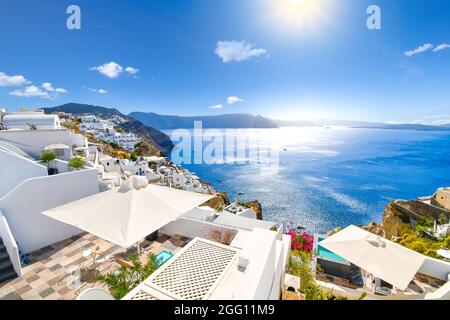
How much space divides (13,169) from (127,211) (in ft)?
20.2

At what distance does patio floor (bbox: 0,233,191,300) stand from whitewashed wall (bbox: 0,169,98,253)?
0.28 meters

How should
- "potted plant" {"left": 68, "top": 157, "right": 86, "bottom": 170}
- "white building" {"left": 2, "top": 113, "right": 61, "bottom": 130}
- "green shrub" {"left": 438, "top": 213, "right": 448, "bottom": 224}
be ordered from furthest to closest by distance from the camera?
A: "green shrub" {"left": 438, "top": 213, "right": 448, "bottom": 224} < "white building" {"left": 2, "top": 113, "right": 61, "bottom": 130} < "potted plant" {"left": 68, "top": 157, "right": 86, "bottom": 170}

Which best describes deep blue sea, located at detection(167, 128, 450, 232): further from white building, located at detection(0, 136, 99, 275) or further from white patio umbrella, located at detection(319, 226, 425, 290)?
white building, located at detection(0, 136, 99, 275)

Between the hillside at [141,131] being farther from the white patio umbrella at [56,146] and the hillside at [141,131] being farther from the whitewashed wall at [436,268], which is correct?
the whitewashed wall at [436,268]

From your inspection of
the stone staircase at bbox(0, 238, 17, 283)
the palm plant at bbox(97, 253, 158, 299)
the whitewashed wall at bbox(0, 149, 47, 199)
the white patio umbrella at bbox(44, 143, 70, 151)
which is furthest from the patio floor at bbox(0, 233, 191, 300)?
the white patio umbrella at bbox(44, 143, 70, 151)

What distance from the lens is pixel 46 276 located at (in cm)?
459

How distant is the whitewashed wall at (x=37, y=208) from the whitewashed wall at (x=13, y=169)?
2002mm

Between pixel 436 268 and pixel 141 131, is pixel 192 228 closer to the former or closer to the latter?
pixel 436 268

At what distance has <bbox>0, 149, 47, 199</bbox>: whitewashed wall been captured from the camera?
22.8ft

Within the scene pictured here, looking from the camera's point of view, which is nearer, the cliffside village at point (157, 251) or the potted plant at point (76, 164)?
the cliffside village at point (157, 251)

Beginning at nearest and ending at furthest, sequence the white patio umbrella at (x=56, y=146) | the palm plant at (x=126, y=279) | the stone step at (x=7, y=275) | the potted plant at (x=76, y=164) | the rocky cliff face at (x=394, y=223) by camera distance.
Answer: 1. the palm plant at (x=126, y=279)
2. the stone step at (x=7, y=275)
3. the potted plant at (x=76, y=164)
4. the white patio umbrella at (x=56, y=146)
5. the rocky cliff face at (x=394, y=223)

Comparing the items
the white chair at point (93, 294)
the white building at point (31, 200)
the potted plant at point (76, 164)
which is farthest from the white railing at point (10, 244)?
the white chair at point (93, 294)

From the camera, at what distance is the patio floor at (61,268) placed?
4164 millimetres
